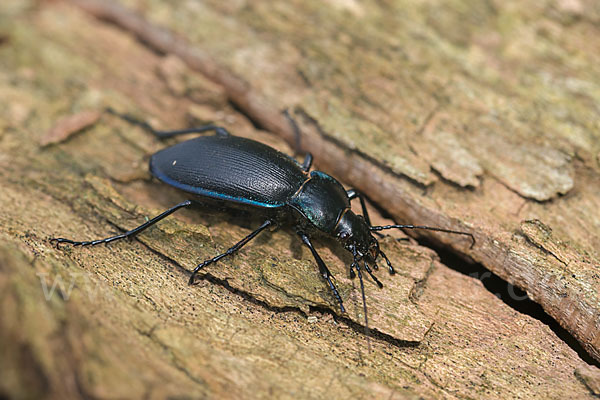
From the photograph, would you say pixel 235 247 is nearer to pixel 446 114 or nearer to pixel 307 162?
pixel 307 162

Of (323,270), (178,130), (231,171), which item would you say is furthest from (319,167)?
(178,130)

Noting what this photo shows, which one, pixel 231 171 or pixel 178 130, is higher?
pixel 231 171

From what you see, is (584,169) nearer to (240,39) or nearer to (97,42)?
(240,39)

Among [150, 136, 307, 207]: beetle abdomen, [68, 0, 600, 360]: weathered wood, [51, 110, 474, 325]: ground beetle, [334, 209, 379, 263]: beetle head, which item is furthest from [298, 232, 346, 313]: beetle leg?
[68, 0, 600, 360]: weathered wood

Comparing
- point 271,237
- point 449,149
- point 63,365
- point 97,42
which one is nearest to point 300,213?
point 271,237

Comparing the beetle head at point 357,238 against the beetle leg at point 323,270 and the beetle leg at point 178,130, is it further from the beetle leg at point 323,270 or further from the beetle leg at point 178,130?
the beetle leg at point 178,130

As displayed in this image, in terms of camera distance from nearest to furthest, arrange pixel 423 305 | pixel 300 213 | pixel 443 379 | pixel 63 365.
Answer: pixel 63 365, pixel 443 379, pixel 423 305, pixel 300 213

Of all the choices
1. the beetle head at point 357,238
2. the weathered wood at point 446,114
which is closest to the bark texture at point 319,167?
the weathered wood at point 446,114
